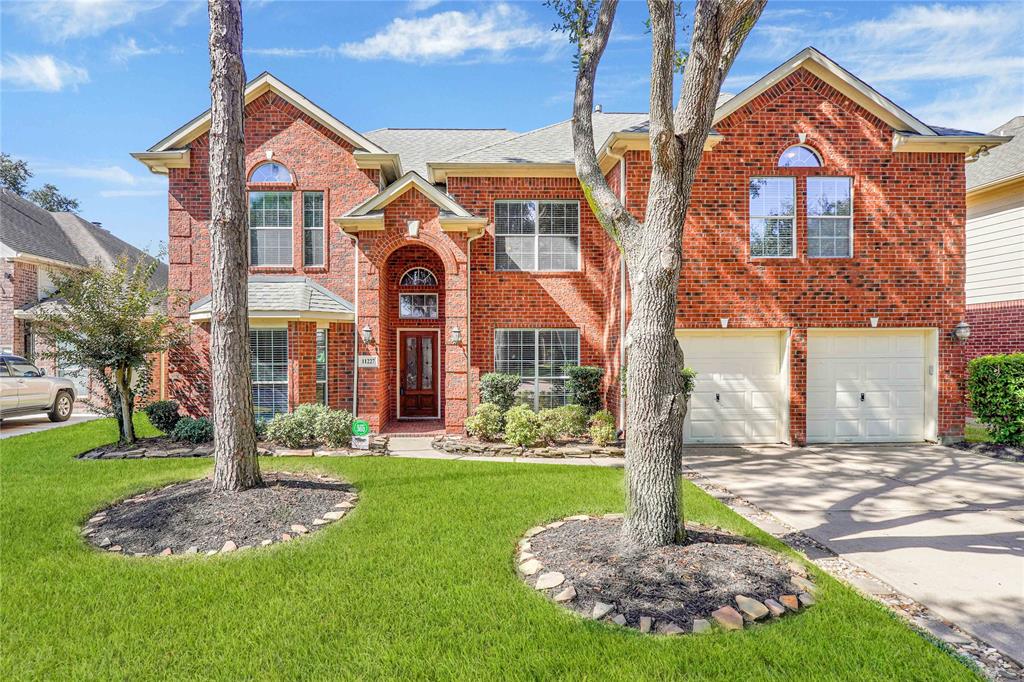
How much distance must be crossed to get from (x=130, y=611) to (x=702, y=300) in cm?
936

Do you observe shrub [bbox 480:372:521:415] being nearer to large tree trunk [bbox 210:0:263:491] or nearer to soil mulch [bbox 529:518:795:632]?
large tree trunk [bbox 210:0:263:491]

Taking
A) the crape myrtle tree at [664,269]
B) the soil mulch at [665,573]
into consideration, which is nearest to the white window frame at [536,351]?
the soil mulch at [665,573]

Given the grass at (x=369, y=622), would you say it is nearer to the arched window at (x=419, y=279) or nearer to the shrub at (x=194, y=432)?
the shrub at (x=194, y=432)

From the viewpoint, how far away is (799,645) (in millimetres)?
3133

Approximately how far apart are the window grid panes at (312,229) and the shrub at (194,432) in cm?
413

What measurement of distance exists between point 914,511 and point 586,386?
5.78 m

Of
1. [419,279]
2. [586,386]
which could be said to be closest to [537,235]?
[419,279]

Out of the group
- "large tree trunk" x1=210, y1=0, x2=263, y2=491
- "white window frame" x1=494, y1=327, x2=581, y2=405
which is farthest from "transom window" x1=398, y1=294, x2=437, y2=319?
"large tree trunk" x1=210, y1=0, x2=263, y2=491

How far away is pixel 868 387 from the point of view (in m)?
10.0

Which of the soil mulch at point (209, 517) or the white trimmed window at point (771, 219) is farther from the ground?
the white trimmed window at point (771, 219)

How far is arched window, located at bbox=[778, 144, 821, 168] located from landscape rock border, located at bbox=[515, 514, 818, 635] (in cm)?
837

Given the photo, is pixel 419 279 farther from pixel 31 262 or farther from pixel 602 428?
pixel 31 262

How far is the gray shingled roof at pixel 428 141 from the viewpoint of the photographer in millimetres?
13984

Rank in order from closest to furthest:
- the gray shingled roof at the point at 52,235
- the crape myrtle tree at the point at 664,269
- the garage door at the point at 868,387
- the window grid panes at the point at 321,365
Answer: the crape myrtle tree at the point at 664,269
the garage door at the point at 868,387
the window grid panes at the point at 321,365
the gray shingled roof at the point at 52,235
